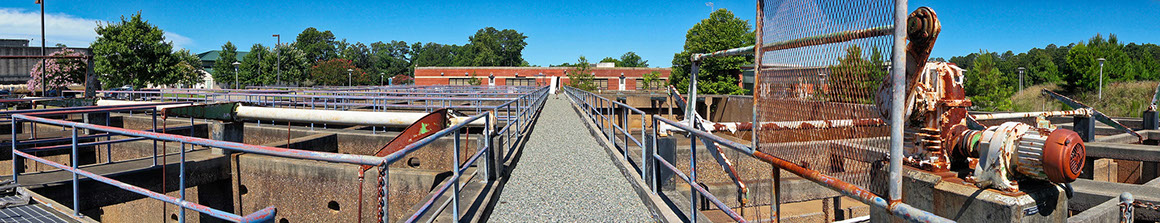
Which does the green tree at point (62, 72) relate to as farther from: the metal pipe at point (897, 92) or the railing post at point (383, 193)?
the metal pipe at point (897, 92)

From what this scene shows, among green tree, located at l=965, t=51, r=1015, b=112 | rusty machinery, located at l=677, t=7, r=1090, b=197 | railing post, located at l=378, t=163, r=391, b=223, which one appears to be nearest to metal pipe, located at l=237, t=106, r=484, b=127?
railing post, located at l=378, t=163, r=391, b=223

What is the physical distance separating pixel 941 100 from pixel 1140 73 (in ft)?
184

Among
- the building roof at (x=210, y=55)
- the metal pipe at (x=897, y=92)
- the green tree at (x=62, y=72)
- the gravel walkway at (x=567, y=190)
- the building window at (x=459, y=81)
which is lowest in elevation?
the gravel walkway at (x=567, y=190)

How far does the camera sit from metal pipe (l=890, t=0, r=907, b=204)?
1958 mm

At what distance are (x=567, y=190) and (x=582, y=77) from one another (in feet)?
213

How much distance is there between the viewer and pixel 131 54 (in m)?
33.5

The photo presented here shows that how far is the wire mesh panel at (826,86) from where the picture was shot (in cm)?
236

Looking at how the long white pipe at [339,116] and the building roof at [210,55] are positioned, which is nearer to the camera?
the long white pipe at [339,116]

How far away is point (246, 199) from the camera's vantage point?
8609 millimetres

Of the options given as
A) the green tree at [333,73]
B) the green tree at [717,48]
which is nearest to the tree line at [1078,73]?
the green tree at [717,48]

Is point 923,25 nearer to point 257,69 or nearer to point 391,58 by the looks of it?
point 257,69

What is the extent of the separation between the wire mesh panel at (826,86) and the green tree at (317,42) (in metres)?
130

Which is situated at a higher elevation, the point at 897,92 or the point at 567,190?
the point at 897,92

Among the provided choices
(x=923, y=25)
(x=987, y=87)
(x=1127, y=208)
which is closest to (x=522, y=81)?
(x=987, y=87)
